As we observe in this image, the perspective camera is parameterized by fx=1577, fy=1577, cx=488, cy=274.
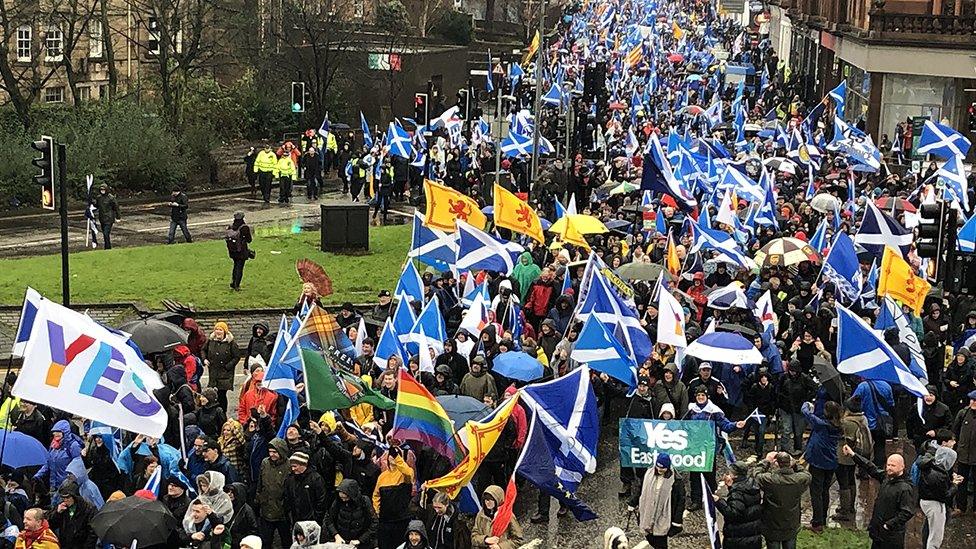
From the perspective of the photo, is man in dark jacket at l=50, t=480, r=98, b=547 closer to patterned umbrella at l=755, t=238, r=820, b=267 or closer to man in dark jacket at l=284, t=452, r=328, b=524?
man in dark jacket at l=284, t=452, r=328, b=524

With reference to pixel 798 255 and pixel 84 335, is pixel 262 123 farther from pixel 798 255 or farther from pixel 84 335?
pixel 84 335

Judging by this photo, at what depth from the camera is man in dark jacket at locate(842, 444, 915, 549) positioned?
13703mm

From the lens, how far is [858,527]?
1605cm

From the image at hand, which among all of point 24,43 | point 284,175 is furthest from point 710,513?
point 24,43

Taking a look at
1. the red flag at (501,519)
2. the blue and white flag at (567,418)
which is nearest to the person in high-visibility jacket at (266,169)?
the blue and white flag at (567,418)

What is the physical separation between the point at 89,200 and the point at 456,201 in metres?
12.6

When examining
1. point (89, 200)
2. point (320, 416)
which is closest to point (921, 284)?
point (320, 416)

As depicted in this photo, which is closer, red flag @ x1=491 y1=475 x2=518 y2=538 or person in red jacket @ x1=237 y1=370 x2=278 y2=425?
red flag @ x1=491 y1=475 x2=518 y2=538

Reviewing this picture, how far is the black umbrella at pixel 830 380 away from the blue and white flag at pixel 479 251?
5589 millimetres

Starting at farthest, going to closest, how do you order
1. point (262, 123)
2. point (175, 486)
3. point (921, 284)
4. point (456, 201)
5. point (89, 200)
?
point (262, 123) < point (89, 200) < point (456, 201) < point (921, 284) < point (175, 486)

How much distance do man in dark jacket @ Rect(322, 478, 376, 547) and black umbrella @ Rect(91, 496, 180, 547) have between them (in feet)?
4.80

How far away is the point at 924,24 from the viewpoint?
47781 millimetres

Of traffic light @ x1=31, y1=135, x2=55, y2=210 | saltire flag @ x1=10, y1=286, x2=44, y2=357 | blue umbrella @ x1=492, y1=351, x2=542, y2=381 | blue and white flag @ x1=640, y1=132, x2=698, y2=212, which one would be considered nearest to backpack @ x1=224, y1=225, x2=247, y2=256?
traffic light @ x1=31, y1=135, x2=55, y2=210

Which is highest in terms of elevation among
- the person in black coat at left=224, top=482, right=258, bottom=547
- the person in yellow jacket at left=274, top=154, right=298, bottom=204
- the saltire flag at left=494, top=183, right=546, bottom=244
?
the saltire flag at left=494, top=183, right=546, bottom=244
